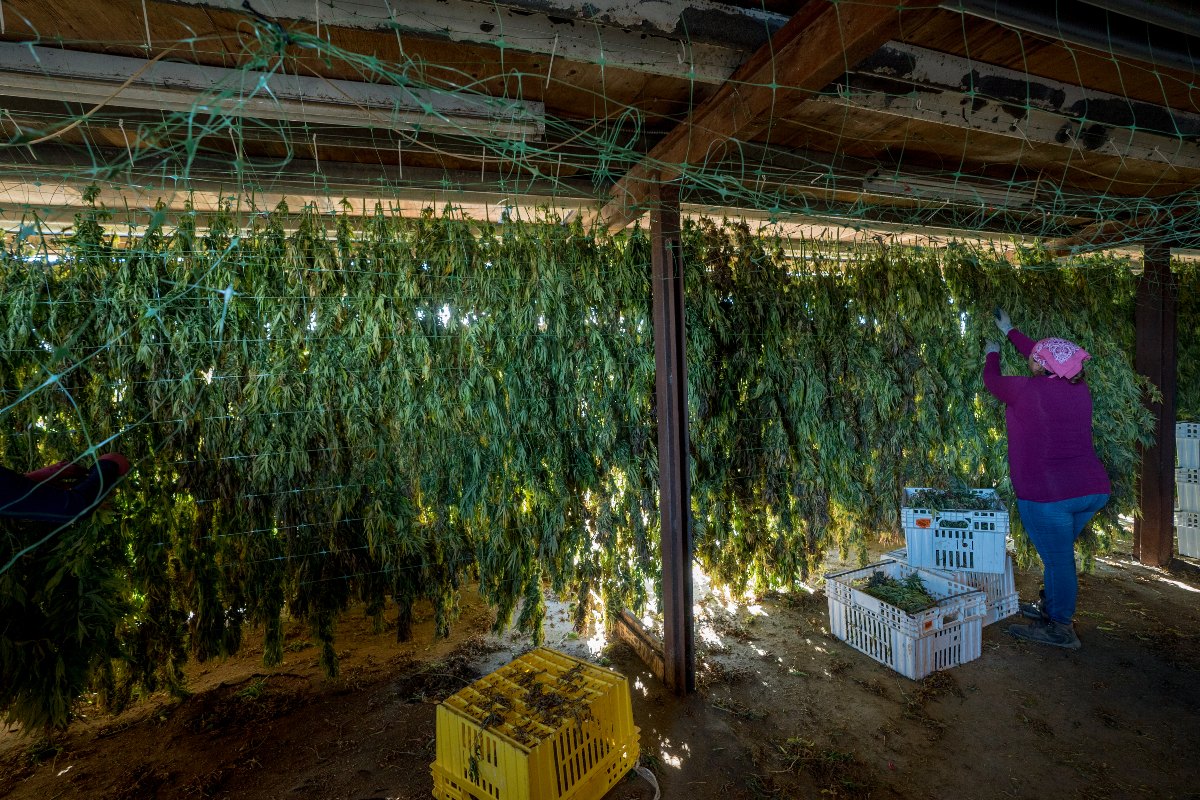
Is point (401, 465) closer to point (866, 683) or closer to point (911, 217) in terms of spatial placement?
point (866, 683)

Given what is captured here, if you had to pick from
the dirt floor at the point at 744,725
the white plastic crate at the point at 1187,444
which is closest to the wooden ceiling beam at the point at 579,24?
the dirt floor at the point at 744,725

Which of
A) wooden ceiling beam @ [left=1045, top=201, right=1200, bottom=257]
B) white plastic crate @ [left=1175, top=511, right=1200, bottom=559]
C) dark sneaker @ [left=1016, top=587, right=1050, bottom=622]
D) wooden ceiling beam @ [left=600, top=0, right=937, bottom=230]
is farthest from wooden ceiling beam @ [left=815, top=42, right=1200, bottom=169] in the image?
white plastic crate @ [left=1175, top=511, right=1200, bottom=559]

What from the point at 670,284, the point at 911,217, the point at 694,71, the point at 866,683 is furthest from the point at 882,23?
the point at 866,683

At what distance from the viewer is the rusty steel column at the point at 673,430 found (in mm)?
2531

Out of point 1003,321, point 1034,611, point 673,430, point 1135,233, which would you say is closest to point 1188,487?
point 1135,233

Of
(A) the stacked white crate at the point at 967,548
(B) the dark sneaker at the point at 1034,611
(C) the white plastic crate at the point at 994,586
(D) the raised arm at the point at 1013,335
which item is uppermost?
(D) the raised arm at the point at 1013,335

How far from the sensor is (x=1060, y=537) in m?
2.93

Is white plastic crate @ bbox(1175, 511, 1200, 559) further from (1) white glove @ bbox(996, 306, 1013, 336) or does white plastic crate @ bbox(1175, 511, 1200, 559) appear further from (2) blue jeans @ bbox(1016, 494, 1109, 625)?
(1) white glove @ bbox(996, 306, 1013, 336)

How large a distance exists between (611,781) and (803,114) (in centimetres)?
272

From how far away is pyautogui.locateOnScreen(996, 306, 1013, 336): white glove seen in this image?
3.47m

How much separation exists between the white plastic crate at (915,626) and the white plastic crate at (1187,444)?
2.73 metres

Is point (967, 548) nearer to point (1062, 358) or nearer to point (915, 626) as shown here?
point (915, 626)

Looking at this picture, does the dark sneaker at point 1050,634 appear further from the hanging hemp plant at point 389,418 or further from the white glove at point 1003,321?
the white glove at point 1003,321

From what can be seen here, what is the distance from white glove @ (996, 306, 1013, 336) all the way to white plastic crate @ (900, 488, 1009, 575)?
1.14m
